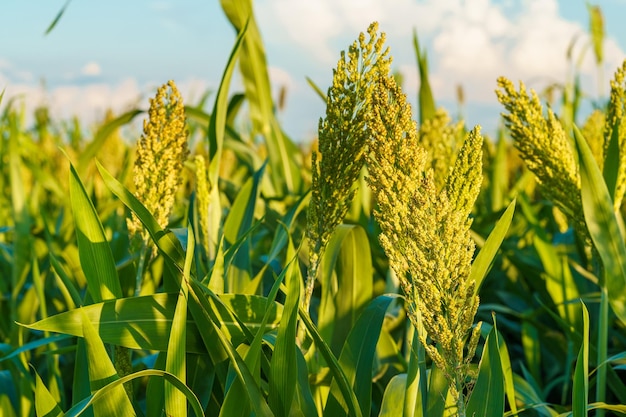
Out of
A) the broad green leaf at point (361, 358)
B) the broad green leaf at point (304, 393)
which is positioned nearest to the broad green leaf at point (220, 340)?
the broad green leaf at point (304, 393)

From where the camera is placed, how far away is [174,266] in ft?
3.57

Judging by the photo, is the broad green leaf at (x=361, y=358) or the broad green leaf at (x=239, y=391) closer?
the broad green leaf at (x=239, y=391)

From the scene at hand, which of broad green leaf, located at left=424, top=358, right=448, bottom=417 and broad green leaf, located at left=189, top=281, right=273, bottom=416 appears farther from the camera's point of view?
broad green leaf, located at left=424, top=358, right=448, bottom=417

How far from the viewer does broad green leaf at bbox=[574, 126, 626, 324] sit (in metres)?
1.26

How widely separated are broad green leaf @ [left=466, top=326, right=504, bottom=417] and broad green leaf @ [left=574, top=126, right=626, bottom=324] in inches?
16.9

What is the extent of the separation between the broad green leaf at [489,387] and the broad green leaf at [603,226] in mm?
430

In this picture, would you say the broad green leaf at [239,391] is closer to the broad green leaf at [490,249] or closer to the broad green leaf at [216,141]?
the broad green leaf at [490,249]

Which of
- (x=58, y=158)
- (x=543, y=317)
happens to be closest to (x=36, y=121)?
(x=58, y=158)

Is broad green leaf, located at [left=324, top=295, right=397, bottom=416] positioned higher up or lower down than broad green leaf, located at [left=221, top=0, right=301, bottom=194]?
lower down

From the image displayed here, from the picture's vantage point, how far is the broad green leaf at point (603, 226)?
49.6 inches

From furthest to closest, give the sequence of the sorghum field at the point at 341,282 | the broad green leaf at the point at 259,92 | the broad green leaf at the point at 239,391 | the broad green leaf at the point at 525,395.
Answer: the broad green leaf at the point at 259,92
the broad green leaf at the point at 525,395
the broad green leaf at the point at 239,391
the sorghum field at the point at 341,282

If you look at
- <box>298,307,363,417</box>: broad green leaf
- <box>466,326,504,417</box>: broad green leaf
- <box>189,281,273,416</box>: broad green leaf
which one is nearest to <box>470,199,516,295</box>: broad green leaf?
<box>466,326,504,417</box>: broad green leaf

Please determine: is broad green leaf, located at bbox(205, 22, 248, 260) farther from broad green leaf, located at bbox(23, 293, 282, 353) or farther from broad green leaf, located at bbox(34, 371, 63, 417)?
broad green leaf, located at bbox(34, 371, 63, 417)

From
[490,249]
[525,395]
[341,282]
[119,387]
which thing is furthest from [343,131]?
[525,395]
